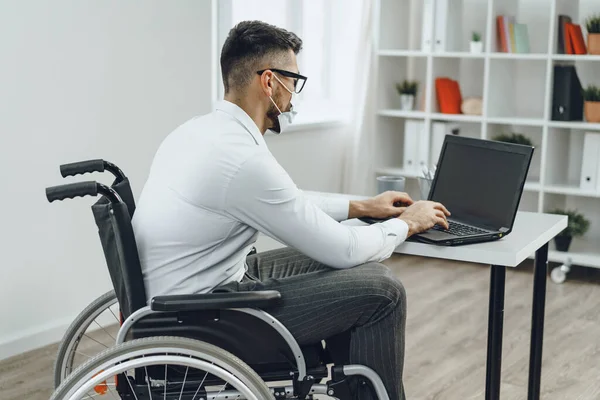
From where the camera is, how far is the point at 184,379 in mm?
1758

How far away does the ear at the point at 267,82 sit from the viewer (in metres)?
1.96

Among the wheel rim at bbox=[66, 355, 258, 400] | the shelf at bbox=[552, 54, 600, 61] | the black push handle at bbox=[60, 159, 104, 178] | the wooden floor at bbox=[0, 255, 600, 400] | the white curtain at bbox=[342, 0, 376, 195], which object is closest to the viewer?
the wheel rim at bbox=[66, 355, 258, 400]

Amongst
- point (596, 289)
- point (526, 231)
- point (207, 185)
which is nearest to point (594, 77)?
point (596, 289)

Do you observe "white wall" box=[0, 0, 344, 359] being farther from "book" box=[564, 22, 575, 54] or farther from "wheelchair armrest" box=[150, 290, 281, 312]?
"book" box=[564, 22, 575, 54]

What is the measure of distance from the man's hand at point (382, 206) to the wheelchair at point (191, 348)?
0.44 metres

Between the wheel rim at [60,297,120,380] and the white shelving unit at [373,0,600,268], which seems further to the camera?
the white shelving unit at [373,0,600,268]

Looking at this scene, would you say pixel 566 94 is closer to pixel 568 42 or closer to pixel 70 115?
pixel 568 42

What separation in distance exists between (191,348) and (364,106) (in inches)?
125

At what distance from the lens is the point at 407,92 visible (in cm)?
469

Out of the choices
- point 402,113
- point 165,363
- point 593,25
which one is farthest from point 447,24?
point 165,363

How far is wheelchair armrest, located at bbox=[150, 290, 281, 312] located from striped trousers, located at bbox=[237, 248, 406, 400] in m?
0.16

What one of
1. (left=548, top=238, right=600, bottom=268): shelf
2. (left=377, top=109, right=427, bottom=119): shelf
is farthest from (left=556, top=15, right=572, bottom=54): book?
(left=548, top=238, right=600, bottom=268): shelf

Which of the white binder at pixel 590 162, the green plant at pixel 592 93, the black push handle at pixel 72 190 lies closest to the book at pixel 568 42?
the green plant at pixel 592 93

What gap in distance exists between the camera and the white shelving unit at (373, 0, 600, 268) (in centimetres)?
417
